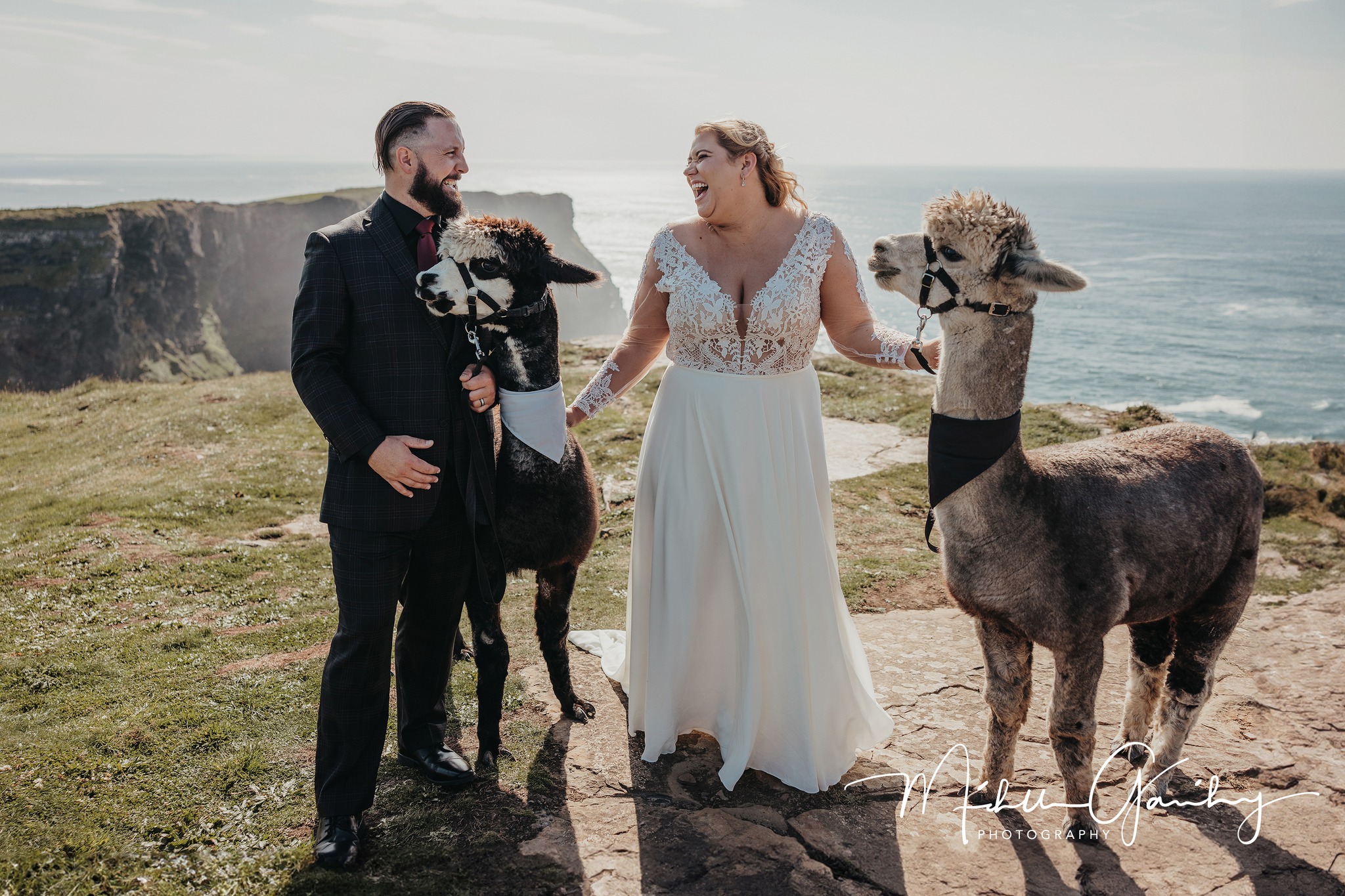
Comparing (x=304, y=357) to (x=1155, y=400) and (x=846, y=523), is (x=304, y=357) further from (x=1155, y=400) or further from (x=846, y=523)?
(x=1155, y=400)

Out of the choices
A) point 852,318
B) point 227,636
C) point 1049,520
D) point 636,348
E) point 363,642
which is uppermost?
point 852,318

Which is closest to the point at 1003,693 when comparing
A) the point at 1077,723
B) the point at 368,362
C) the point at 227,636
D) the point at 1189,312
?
the point at 1077,723

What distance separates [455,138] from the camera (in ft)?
9.77

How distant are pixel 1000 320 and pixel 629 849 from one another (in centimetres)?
231

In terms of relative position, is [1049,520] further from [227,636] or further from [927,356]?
[227,636]

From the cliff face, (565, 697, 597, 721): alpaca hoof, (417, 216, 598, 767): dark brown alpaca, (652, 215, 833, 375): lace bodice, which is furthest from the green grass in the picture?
the cliff face

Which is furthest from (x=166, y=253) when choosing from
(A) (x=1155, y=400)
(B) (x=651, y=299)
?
(B) (x=651, y=299)

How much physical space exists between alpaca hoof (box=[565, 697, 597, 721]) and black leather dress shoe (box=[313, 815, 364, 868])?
1113mm

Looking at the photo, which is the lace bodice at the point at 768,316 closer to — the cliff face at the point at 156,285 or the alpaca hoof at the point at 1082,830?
the alpaca hoof at the point at 1082,830

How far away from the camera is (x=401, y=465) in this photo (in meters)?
2.80

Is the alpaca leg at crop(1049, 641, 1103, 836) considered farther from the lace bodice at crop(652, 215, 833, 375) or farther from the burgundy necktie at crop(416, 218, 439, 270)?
the burgundy necktie at crop(416, 218, 439, 270)

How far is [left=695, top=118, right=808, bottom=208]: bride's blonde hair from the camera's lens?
3.22m

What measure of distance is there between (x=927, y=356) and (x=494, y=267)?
1.76m

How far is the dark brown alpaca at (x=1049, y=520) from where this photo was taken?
2.79 metres
